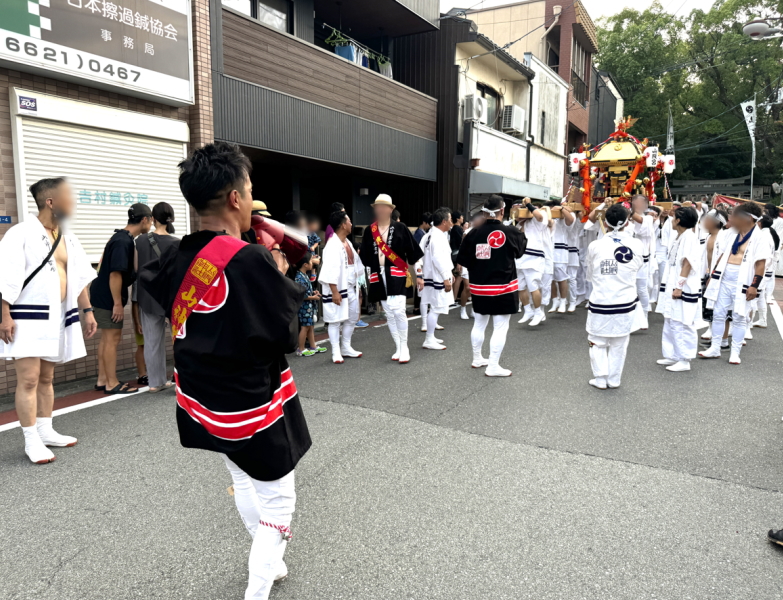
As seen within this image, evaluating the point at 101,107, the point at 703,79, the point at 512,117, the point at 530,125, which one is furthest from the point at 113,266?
the point at 703,79

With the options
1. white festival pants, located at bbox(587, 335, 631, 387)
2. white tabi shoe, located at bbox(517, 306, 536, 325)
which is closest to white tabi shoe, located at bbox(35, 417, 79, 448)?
white festival pants, located at bbox(587, 335, 631, 387)

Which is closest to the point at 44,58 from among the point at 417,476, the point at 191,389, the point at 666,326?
the point at 191,389

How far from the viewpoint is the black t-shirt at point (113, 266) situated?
536 cm

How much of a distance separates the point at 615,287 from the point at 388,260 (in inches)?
105

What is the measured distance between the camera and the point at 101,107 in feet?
20.6

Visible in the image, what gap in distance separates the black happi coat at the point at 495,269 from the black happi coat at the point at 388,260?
95cm

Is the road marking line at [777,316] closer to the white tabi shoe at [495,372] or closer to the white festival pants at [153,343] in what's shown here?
the white tabi shoe at [495,372]

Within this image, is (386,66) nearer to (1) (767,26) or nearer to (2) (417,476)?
(1) (767,26)

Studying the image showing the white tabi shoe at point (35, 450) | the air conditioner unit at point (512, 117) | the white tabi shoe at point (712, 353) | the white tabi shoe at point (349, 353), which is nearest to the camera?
the white tabi shoe at point (35, 450)

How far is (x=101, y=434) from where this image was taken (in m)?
4.49

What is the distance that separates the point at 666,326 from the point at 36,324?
256 inches

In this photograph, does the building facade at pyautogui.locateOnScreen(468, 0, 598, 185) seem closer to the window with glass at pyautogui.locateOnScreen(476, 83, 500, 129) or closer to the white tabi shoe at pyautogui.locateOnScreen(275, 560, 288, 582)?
the window with glass at pyautogui.locateOnScreen(476, 83, 500, 129)

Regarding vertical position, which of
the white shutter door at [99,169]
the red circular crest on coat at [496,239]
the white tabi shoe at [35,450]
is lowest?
the white tabi shoe at [35,450]

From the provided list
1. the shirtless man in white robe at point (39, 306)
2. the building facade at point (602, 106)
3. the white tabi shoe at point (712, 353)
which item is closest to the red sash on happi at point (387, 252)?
the shirtless man in white robe at point (39, 306)
